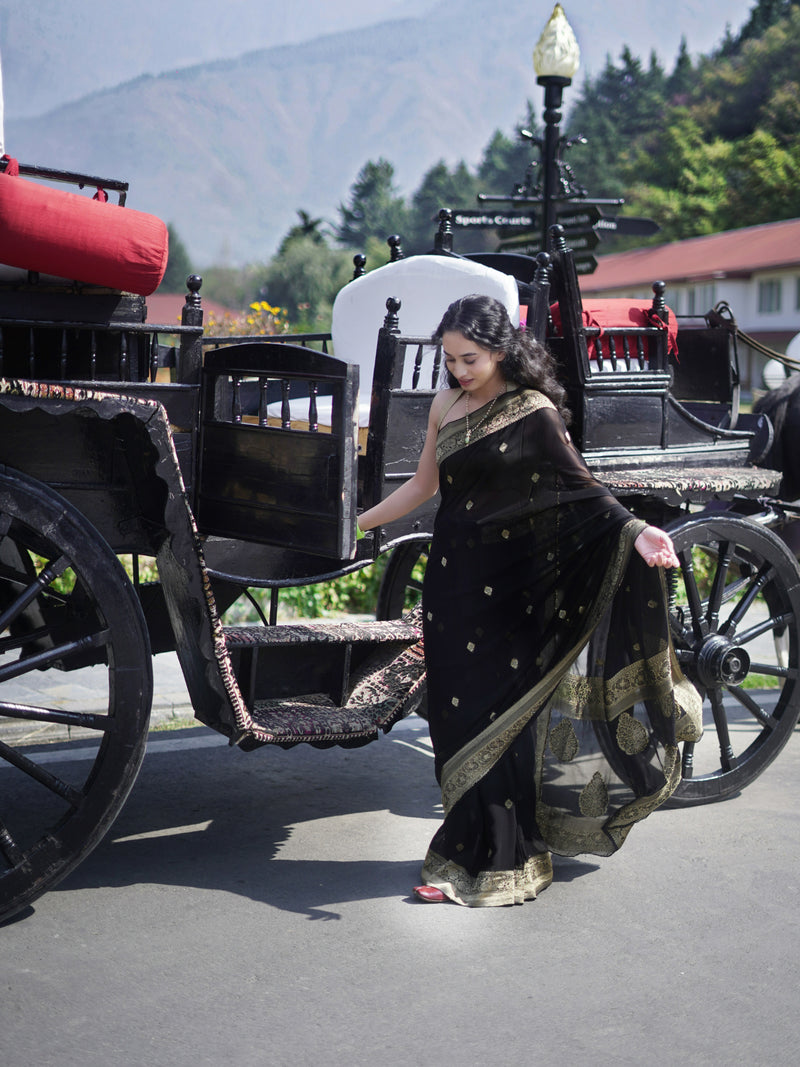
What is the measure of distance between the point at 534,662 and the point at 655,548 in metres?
0.52

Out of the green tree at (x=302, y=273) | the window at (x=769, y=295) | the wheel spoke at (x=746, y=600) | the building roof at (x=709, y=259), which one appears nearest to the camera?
the wheel spoke at (x=746, y=600)

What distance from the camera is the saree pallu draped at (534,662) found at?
3.53 m

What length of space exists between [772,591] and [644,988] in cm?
207

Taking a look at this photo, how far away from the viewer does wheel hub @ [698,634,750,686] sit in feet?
14.5

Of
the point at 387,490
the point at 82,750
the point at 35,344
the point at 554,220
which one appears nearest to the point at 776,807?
the point at 387,490

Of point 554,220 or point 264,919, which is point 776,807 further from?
point 554,220

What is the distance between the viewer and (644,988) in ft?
10.0

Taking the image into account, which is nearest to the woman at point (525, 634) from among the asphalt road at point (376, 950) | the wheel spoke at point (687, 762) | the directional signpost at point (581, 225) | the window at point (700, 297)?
the asphalt road at point (376, 950)

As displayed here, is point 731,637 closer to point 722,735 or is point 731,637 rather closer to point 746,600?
point 746,600

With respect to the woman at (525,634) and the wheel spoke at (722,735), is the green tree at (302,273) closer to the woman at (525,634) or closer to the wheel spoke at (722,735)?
the wheel spoke at (722,735)

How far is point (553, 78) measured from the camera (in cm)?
912

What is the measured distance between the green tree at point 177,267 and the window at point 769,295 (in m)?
43.9

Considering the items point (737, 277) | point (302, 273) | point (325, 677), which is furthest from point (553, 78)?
point (302, 273)

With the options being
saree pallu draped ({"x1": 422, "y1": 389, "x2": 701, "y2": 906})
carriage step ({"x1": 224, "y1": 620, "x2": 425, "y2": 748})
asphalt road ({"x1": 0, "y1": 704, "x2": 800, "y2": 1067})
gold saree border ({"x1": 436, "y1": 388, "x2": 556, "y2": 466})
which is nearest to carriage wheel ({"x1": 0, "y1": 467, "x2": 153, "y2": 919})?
asphalt road ({"x1": 0, "y1": 704, "x2": 800, "y2": 1067})
